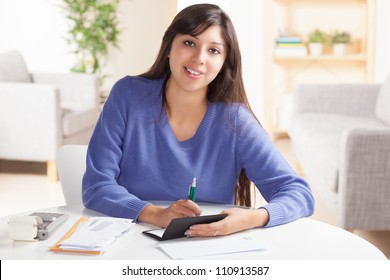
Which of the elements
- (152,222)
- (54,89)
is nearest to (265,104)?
(54,89)

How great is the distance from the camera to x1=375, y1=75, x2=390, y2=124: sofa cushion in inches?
140

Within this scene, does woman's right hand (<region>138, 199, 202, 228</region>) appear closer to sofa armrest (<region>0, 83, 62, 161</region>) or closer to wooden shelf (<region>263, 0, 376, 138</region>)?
sofa armrest (<region>0, 83, 62, 161</region>)

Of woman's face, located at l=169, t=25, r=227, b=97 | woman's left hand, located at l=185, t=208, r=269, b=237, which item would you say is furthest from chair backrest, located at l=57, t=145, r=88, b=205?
woman's left hand, located at l=185, t=208, r=269, b=237

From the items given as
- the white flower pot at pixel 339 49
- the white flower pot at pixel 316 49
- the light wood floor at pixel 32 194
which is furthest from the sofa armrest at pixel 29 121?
the white flower pot at pixel 339 49

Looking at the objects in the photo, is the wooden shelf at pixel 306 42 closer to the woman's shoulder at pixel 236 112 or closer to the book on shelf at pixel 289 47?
the book on shelf at pixel 289 47

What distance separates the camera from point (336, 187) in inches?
105

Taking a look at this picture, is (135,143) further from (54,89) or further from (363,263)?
(54,89)

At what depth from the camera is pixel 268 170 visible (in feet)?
4.74

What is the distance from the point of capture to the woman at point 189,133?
4.73ft

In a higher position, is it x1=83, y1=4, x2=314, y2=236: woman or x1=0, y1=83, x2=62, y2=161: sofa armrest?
x1=83, y1=4, x2=314, y2=236: woman

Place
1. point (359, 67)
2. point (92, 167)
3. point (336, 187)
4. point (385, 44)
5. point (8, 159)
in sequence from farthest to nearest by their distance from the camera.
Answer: point (359, 67) < point (385, 44) < point (8, 159) < point (336, 187) < point (92, 167)

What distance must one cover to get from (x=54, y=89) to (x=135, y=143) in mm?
2351

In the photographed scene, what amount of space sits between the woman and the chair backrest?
14 centimetres

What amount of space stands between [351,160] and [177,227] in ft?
4.99
